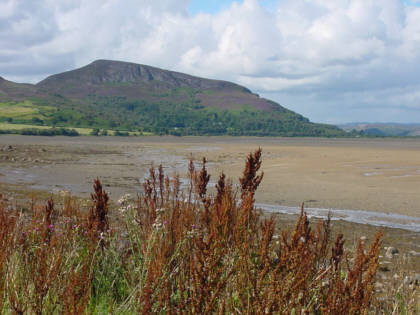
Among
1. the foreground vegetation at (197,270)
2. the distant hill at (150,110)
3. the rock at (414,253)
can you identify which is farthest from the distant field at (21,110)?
the foreground vegetation at (197,270)

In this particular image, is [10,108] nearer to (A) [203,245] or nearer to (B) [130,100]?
(B) [130,100]

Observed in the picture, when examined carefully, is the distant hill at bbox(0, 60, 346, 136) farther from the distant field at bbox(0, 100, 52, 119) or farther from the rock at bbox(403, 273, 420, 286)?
the rock at bbox(403, 273, 420, 286)

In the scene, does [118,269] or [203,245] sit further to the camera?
[118,269]

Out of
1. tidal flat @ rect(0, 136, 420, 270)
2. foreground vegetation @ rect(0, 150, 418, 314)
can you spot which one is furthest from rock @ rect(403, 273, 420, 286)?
tidal flat @ rect(0, 136, 420, 270)

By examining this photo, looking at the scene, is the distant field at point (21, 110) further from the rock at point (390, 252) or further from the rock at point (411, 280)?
the rock at point (411, 280)

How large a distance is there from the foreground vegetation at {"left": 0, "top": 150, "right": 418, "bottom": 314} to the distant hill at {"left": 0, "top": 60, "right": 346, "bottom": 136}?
9056 centimetres

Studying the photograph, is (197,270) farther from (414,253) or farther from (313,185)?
(313,185)

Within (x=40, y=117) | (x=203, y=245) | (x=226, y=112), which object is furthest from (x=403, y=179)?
(x=226, y=112)

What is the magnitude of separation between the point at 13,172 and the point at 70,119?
7869 cm

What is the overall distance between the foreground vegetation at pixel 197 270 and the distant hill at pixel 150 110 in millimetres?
90562

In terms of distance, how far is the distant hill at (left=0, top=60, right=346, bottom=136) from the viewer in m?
102

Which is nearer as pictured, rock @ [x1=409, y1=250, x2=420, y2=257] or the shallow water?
rock @ [x1=409, y1=250, x2=420, y2=257]

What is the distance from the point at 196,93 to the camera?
630 feet

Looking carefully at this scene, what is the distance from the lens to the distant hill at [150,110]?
102 meters
